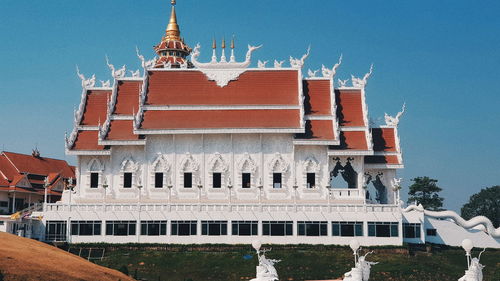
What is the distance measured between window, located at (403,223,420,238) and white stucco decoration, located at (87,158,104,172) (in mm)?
20097

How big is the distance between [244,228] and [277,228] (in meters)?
1.99

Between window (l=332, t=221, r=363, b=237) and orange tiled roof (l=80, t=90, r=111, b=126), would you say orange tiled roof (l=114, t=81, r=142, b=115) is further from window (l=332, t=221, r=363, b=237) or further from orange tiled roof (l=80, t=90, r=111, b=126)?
window (l=332, t=221, r=363, b=237)

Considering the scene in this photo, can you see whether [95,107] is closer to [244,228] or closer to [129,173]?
[129,173]

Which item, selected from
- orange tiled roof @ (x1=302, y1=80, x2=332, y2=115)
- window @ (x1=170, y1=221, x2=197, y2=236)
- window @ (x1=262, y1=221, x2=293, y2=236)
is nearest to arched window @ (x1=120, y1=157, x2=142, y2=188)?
window @ (x1=170, y1=221, x2=197, y2=236)

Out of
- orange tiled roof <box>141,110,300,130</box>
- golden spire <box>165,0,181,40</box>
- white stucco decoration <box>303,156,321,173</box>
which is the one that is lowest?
white stucco decoration <box>303,156,321,173</box>

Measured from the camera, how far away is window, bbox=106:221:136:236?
143 feet

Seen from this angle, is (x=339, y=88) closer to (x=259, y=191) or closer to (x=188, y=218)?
(x=259, y=191)

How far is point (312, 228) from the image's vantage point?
43469mm

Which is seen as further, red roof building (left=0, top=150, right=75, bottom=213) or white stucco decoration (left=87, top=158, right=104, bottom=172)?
red roof building (left=0, top=150, right=75, bottom=213)

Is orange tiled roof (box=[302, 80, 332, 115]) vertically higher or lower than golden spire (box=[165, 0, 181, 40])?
lower

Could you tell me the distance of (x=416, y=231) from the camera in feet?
144

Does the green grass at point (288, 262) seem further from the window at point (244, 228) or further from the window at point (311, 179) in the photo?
the window at point (311, 179)

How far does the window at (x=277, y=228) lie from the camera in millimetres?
43438

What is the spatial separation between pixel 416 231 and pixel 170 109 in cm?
1789
